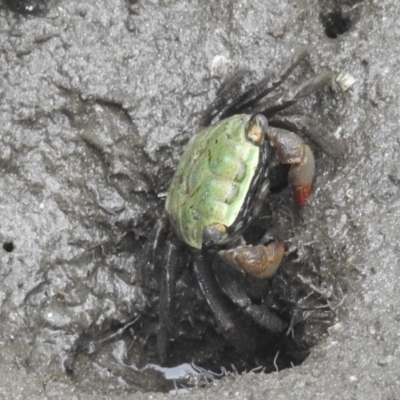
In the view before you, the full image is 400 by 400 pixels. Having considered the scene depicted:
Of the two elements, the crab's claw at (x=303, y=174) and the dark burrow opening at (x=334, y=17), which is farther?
the dark burrow opening at (x=334, y=17)

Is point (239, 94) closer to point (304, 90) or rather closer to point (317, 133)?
point (304, 90)

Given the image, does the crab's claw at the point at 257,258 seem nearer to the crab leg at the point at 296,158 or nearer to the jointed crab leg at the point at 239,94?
the crab leg at the point at 296,158

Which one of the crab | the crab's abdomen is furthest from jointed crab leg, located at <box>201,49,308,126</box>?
the crab's abdomen

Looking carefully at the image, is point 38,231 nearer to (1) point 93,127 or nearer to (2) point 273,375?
(1) point 93,127

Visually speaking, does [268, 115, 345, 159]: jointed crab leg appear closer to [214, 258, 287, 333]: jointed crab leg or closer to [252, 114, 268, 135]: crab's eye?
[252, 114, 268, 135]: crab's eye

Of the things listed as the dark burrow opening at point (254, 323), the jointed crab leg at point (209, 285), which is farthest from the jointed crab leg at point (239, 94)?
the jointed crab leg at point (209, 285)

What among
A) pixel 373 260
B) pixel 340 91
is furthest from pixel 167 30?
pixel 373 260

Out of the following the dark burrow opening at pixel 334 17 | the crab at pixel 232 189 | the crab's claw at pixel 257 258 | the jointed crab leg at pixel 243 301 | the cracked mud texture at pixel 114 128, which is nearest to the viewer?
the crab's claw at pixel 257 258
